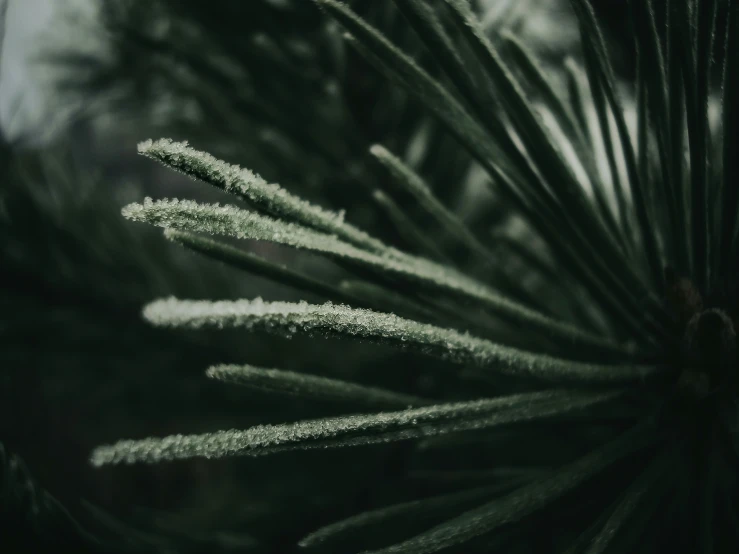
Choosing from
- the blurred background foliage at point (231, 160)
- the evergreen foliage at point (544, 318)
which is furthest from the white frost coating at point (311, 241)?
the blurred background foliage at point (231, 160)

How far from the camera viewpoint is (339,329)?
198 mm

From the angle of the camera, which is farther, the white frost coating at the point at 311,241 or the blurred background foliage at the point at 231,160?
the blurred background foliage at the point at 231,160

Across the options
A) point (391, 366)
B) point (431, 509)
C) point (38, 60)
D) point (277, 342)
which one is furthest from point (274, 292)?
point (431, 509)

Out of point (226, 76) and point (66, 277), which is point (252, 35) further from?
point (66, 277)

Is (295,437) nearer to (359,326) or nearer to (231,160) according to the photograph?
(359,326)

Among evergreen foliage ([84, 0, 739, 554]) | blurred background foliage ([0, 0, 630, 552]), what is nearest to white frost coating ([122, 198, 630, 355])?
Result: evergreen foliage ([84, 0, 739, 554])

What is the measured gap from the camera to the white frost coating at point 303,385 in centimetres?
22

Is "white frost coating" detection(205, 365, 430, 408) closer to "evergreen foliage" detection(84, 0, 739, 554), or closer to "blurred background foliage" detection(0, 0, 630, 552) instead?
"evergreen foliage" detection(84, 0, 739, 554)

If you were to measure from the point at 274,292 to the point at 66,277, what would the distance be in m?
0.25

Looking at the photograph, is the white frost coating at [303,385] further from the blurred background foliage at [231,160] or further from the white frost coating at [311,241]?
the blurred background foliage at [231,160]

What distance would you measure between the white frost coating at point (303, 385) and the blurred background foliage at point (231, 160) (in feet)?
0.61

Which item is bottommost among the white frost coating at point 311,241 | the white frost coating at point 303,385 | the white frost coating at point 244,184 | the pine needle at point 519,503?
the pine needle at point 519,503

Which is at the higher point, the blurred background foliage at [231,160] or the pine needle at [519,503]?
the blurred background foliage at [231,160]

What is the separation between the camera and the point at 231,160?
552 mm
